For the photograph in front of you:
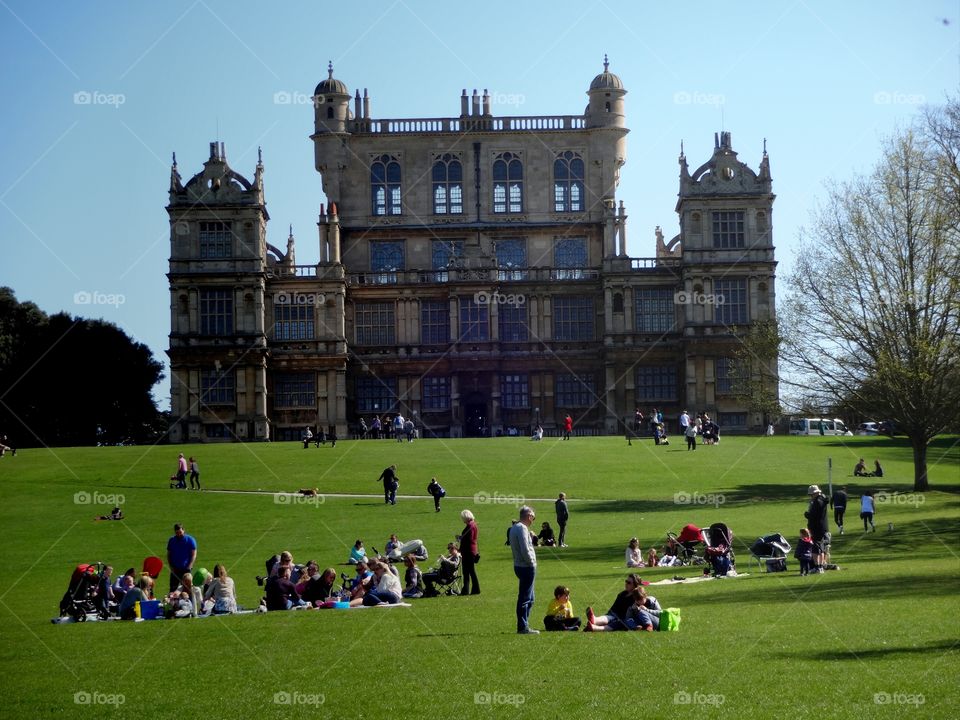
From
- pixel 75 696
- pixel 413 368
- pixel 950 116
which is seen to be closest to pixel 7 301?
pixel 413 368

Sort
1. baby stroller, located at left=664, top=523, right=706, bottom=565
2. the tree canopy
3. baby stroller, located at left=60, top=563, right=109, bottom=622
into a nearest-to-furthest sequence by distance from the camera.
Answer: baby stroller, located at left=60, top=563, right=109, bottom=622
baby stroller, located at left=664, top=523, right=706, bottom=565
the tree canopy

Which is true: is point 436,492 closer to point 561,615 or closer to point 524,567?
point 561,615

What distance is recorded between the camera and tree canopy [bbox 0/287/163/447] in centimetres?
9406

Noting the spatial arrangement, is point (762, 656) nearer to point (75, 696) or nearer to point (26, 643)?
point (75, 696)

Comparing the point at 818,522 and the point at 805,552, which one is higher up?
the point at 818,522

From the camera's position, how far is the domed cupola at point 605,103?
332 ft

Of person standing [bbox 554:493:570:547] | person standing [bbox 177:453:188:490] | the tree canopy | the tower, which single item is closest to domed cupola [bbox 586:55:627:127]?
the tower

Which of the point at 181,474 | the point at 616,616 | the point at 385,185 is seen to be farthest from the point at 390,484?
the point at 385,185

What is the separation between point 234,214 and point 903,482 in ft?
157

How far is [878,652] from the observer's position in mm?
20828

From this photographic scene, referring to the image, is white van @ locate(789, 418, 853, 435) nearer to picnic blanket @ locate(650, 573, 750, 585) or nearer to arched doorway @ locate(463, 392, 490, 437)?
arched doorway @ locate(463, 392, 490, 437)

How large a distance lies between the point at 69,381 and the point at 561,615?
258 feet

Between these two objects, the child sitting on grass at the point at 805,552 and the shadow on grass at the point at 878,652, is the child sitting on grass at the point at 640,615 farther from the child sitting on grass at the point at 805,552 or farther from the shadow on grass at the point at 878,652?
the child sitting on grass at the point at 805,552

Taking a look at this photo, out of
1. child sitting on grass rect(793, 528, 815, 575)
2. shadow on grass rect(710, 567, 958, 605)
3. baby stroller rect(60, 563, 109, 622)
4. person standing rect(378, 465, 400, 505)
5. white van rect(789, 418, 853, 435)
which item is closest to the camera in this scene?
shadow on grass rect(710, 567, 958, 605)
